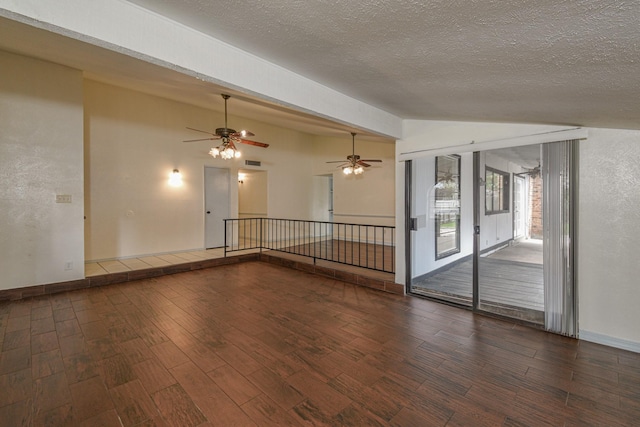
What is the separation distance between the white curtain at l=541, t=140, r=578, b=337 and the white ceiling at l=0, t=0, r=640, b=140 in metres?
0.39

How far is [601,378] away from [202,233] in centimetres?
710

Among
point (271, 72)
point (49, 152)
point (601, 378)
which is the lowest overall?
point (601, 378)

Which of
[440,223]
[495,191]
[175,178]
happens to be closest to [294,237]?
[175,178]

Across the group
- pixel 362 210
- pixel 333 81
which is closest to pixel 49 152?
pixel 333 81

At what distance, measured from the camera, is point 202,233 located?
6.85 metres

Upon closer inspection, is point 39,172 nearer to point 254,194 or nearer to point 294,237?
point 254,194

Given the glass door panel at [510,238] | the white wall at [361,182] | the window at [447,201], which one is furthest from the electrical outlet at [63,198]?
the glass door panel at [510,238]

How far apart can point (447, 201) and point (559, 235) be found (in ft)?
4.86

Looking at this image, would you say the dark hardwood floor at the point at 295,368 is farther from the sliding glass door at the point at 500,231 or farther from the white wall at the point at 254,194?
the white wall at the point at 254,194

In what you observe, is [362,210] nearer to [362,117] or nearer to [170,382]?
[362,117]

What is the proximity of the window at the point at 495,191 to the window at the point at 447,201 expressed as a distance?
40 centimetres

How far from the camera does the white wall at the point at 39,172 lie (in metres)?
3.82

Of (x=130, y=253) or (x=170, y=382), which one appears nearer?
(x=170, y=382)

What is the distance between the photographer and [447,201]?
13.6ft
